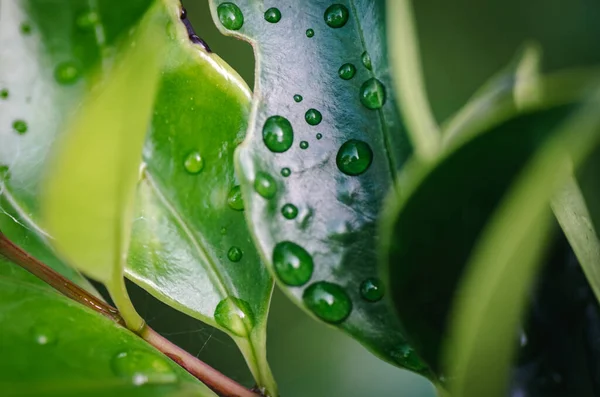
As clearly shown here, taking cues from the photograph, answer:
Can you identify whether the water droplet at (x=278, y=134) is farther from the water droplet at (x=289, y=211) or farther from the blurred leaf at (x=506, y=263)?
the blurred leaf at (x=506, y=263)

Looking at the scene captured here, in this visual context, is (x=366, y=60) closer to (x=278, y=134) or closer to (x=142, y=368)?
(x=278, y=134)

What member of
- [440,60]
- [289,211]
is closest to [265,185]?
[289,211]

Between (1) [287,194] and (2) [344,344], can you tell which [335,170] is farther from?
(2) [344,344]

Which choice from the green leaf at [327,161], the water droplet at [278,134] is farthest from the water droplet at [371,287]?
the water droplet at [278,134]

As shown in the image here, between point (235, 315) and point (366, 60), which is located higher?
point (366, 60)

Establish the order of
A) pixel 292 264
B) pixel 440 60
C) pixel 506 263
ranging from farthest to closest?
pixel 440 60
pixel 292 264
pixel 506 263

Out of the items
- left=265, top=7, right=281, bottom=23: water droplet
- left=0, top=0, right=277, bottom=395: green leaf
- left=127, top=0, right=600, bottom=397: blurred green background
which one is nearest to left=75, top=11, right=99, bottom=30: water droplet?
left=0, top=0, right=277, bottom=395: green leaf

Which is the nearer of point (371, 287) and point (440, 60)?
point (371, 287)
